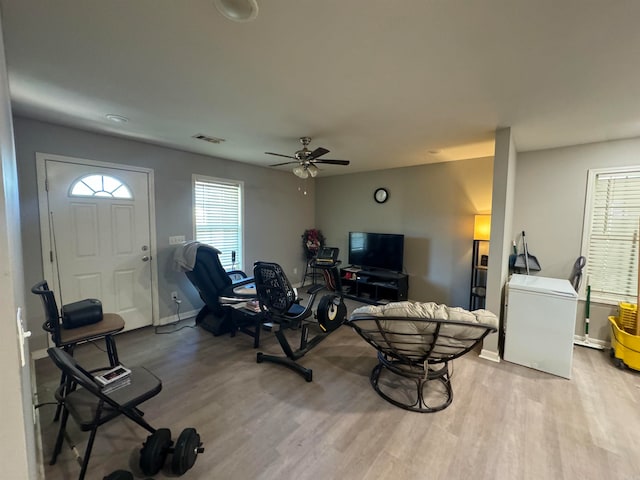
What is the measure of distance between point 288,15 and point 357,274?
4241 millimetres

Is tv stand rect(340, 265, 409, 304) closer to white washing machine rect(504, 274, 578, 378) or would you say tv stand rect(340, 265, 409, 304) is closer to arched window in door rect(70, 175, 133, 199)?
white washing machine rect(504, 274, 578, 378)

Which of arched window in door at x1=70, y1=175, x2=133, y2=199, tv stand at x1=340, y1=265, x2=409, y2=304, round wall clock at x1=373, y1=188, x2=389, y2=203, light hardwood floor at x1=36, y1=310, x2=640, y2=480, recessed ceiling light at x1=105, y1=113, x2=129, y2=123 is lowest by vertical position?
light hardwood floor at x1=36, y1=310, x2=640, y2=480

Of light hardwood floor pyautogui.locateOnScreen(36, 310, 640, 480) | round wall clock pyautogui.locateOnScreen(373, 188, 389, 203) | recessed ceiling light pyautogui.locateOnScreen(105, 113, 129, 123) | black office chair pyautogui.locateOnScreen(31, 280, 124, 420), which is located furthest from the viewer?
round wall clock pyautogui.locateOnScreen(373, 188, 389, 203)

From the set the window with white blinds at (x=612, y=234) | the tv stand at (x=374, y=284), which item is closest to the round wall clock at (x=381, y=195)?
the tv stand at (x=374, y=284)

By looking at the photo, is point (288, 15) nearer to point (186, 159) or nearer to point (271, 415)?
point (271, 415)

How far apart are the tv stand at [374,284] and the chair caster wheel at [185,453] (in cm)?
352

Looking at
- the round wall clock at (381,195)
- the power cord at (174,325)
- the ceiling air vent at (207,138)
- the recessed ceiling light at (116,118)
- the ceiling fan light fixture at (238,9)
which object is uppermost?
the ceiling air vent at (207,138)

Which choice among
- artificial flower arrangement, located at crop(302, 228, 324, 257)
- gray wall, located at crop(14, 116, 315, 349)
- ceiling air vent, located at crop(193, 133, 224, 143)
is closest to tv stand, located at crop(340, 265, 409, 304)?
artificial flower arrangement, located at crop(302, 228, 324, 257)

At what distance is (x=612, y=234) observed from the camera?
10.4ft

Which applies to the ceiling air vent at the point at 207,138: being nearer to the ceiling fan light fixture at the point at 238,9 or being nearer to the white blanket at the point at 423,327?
the ceiling fan light fixture at the point at 238,9

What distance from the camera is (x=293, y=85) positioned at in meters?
1.99

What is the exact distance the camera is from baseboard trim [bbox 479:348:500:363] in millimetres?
2932

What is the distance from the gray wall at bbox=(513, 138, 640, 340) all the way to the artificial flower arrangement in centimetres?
347

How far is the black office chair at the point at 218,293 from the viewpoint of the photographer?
3447 millimetres
